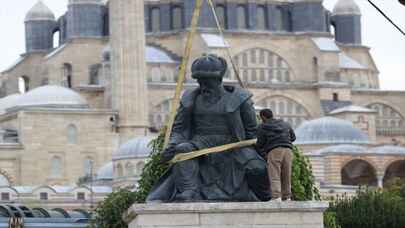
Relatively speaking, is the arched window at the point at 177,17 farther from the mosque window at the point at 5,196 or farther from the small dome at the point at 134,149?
the mosque window at the point at 5,196

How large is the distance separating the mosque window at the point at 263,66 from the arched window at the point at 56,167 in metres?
18.4

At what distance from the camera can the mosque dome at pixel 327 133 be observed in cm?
11894

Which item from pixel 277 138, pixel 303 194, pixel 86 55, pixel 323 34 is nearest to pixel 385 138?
pixel 323 34

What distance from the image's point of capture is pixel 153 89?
12862cm

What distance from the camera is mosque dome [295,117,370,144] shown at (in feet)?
390

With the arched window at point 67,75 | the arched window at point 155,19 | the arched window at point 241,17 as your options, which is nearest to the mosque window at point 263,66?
the arched window at point 241,17

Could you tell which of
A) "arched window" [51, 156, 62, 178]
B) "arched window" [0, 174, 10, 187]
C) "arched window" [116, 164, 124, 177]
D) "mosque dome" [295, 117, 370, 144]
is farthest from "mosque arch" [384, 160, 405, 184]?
"arched window" [0, 174, 10, 187]

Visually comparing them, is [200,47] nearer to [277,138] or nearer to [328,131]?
[328,131]

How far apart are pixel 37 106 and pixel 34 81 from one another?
54.9 feet

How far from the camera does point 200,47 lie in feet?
420

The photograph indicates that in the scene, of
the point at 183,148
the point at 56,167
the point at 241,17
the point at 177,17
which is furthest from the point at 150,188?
the point at 241,17

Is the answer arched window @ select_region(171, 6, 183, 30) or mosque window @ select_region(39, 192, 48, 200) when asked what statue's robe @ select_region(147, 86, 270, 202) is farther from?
arched window @ select_region(171, 6, 183, 30)

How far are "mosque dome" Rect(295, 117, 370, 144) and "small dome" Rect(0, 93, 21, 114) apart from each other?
18806mm

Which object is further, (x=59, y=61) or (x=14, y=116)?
(x=59, y=61)
